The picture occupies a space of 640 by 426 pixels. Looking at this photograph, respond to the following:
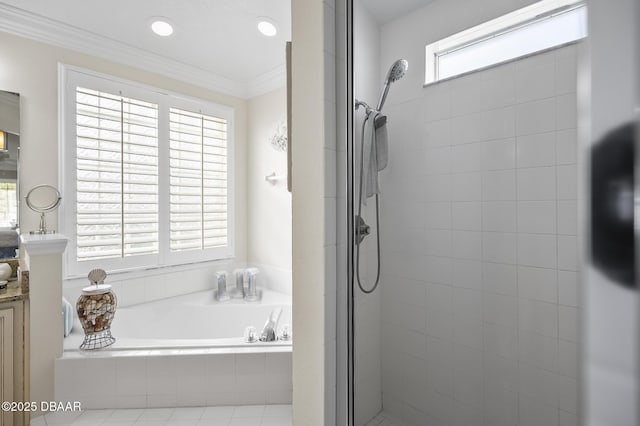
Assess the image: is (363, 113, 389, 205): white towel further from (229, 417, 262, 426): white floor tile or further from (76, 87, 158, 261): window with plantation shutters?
(76, 87, 158, 261): window with plantation shutters

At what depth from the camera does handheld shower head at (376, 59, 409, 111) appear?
0.87 metres

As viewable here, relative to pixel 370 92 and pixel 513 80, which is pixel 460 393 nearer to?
pixel 513 80

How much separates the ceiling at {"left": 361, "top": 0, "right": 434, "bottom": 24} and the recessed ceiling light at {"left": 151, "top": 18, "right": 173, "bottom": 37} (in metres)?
1.69

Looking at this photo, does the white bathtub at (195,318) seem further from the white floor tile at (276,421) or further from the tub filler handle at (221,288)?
the white floor tile at (276,421)

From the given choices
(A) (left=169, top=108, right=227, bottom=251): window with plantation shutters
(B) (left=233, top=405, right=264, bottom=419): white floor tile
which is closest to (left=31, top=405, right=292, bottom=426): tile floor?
(B) (left=233, top=405, right=264, bottom=419): white floor tile

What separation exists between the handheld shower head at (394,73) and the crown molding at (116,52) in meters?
2.07

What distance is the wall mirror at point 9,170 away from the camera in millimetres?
1885

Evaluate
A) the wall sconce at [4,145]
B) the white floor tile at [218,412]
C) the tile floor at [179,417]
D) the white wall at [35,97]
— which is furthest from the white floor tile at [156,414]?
the wall sconce at [4,145]

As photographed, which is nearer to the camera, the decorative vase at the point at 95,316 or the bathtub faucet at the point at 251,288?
the decorative vase at the point at 95,316

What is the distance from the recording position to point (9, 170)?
1904mm

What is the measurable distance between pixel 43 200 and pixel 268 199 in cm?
158

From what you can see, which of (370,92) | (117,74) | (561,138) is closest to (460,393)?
(561,138)

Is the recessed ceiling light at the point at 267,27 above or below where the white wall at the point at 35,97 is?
above

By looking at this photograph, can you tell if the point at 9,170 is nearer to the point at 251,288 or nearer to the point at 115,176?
the point at 115,176
